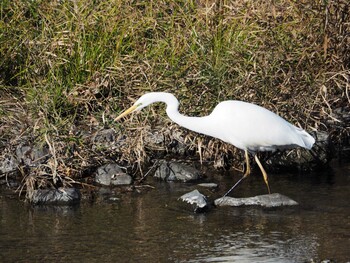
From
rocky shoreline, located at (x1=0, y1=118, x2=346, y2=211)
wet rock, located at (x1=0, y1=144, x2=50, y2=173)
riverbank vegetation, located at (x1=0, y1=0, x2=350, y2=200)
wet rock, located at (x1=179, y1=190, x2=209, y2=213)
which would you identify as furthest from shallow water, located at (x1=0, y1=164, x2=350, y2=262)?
riverbank vegetation, located at (x1=0, y1=0, x2=350, y2=200)

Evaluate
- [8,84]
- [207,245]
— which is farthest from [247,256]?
[8,84]

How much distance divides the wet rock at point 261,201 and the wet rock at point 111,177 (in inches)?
36.2

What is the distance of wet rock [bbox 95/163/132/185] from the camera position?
7.05 metres

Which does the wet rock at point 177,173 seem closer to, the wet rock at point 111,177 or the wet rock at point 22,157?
the wet rock at point 111,177

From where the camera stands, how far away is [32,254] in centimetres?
529

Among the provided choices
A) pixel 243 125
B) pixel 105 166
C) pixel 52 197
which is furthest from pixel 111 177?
pixel 243 125

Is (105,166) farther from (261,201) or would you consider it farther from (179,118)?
(261,201)

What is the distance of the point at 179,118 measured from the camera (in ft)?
21.4

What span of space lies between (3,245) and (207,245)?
1269mm

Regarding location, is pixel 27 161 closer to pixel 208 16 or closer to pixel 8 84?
pixel 8 84

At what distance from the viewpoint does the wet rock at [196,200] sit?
20.6 feet

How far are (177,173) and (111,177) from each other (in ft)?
1.84

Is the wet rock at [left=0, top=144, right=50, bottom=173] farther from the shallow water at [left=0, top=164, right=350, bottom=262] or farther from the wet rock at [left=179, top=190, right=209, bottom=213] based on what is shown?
the wet rock at [left=179, top=190, right=209, bottom=213]

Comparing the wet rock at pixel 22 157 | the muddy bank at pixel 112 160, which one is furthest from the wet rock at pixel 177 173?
the wet rock at pixel 22 157
